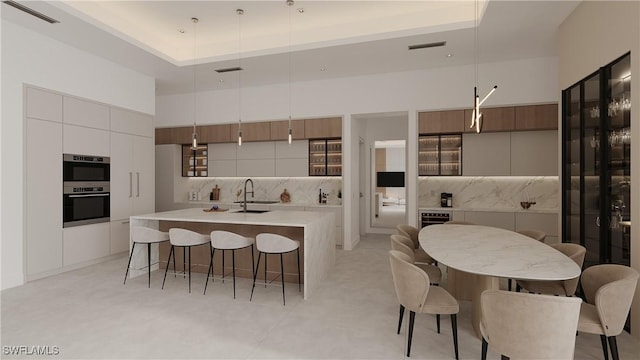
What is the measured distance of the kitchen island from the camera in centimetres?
383

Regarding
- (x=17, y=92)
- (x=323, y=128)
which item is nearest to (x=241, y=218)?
(x=323, y=128)

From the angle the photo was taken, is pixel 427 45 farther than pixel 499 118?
No

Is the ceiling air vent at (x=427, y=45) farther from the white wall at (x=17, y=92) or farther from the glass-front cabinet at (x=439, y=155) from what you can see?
the white wall at (x=17, y=92)

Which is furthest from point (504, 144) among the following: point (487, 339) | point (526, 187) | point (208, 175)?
point (208, 175)

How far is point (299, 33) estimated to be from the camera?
5.20 metres

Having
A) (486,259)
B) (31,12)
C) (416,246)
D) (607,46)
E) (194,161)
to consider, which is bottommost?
(416,246)

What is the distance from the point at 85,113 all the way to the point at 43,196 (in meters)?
1.33

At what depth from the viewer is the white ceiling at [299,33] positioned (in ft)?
13.5

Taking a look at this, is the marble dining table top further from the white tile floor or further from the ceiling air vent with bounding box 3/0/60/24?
the ceiling air vent with bounding box 3/0/60/24

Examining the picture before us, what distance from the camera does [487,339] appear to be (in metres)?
2.05

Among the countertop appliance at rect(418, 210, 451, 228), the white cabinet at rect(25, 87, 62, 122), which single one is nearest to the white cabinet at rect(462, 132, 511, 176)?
the countertop appliance at rect(418, 210, 451, 228)

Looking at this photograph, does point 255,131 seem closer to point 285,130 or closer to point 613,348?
point 285,130

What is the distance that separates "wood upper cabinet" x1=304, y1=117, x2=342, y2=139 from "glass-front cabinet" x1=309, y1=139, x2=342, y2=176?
0.28m

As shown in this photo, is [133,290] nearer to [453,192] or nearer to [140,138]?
[140,138]
